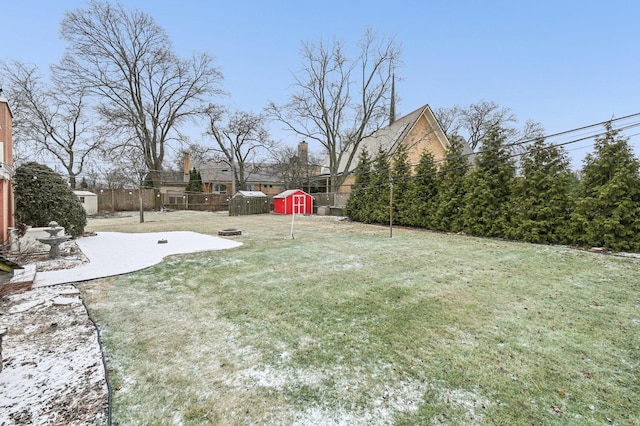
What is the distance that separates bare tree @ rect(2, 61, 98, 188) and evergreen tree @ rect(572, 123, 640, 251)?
28.6m

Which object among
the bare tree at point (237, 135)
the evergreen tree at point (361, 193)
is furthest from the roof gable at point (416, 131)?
the bare tree at point (237, 135)

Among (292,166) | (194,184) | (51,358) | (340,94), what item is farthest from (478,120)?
(51,358)

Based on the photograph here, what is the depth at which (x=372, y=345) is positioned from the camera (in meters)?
2.62

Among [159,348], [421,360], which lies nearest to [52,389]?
[159,348]

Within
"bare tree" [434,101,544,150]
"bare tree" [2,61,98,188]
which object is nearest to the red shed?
"bare tree" [434,101,544,150]

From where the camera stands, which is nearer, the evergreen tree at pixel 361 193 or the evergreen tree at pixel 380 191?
the evergreen tree at pixel 380 191

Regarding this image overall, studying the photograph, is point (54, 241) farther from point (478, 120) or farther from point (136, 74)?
point (478, 120)

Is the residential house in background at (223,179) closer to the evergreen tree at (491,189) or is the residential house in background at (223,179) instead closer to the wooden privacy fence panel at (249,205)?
the wooden privacy fence panel at (249,205)

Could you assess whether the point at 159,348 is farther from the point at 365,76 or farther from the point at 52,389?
the point at 365,76

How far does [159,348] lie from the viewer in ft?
8.43

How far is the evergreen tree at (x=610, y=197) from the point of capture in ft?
21.7

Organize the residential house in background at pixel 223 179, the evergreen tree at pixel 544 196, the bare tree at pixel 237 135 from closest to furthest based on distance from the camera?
the evergreen tree at pixel 544 196 → the bare tree at pixel 237 135 → the residential house in background at pixel 223 179

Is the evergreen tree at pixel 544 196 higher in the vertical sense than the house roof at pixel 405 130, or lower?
lower

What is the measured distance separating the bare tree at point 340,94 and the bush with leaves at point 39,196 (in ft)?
57.3
